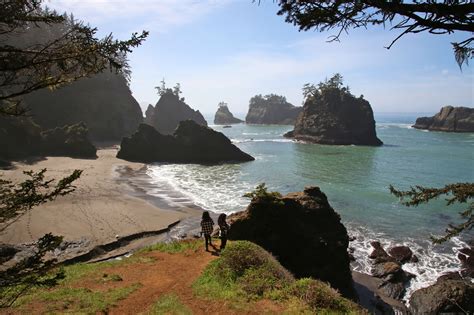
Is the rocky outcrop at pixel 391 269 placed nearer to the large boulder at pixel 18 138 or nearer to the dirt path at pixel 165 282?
the dirt path at pixel 165 282

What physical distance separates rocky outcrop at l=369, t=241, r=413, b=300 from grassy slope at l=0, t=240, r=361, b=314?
9.87m

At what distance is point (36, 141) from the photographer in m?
52.0

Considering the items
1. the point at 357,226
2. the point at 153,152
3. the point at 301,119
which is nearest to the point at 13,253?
the point at 357,226

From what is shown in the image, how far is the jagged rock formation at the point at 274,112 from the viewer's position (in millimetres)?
185250

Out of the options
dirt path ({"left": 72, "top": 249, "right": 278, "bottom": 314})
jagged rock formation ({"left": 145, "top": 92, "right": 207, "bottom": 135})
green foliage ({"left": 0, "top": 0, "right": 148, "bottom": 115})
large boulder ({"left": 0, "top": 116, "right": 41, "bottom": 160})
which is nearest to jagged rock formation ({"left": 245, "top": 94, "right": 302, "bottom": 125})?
jagged rock formation ({"left": 145, "top": 92, "right": 207, "bottom": 135})

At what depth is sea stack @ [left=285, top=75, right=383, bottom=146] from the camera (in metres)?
90.9

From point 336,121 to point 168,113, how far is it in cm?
5748

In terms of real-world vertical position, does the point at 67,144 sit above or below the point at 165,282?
above

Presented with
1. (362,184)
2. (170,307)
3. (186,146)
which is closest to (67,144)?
(186,146)

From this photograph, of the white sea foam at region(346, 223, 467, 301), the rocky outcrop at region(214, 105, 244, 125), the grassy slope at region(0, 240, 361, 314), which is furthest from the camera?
the rocky outcrop at region(214, 105, 244, 125)

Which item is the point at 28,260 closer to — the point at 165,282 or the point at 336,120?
the point at 165,282

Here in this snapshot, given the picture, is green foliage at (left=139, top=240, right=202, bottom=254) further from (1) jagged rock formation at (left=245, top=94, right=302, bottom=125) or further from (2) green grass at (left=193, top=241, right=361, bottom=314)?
(1) jagged rock formation at (left=245, top=94, right=302, bottom=125)

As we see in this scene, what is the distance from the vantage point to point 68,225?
23875 millimetres

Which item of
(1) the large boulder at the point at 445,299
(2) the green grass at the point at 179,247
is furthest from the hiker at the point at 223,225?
(1) the large boulder at the point at 445,299
